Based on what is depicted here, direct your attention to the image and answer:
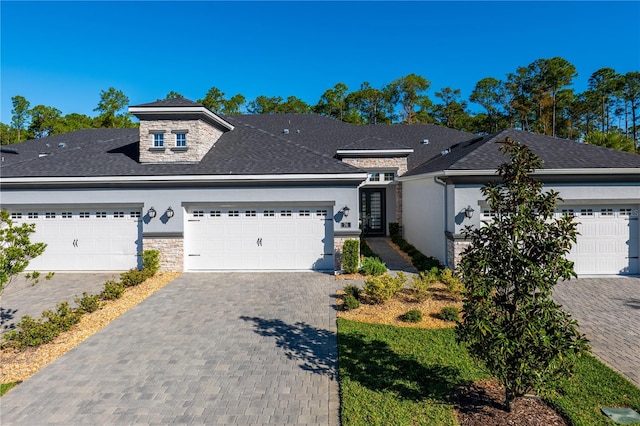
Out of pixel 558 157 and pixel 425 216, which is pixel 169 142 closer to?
pixel 425 216

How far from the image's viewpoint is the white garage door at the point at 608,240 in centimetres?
1173

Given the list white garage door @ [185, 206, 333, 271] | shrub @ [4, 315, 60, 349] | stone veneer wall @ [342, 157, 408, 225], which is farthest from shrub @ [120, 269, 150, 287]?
stone veneer wall @ [342, 157, 408, 225]

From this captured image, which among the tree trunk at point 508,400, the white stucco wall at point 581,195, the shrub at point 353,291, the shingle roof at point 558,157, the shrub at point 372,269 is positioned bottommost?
the tree trunk at point 508,400

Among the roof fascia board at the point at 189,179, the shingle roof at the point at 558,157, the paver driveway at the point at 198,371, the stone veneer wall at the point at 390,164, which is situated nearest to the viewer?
the paver driveway at the point at 198,371

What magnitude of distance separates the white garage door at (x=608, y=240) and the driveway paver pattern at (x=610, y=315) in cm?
47

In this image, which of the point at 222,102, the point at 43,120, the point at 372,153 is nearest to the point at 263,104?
the point at 222,102

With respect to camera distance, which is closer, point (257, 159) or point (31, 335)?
point (31, 335)

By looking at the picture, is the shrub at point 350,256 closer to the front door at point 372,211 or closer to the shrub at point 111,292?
the shrub at point 111,292

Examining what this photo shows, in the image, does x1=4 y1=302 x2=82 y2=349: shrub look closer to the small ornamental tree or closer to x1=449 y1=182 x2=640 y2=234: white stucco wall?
the small ornamental tree

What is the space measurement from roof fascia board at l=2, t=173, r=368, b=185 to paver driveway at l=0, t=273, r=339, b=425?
447 cm

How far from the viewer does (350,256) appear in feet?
40.1

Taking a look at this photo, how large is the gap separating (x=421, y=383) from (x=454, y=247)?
23.6 feet

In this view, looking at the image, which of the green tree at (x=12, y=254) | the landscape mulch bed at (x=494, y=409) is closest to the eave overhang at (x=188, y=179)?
the green tree at (x=12, y=254)

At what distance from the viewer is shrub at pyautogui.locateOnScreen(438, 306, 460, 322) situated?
325 inches
